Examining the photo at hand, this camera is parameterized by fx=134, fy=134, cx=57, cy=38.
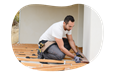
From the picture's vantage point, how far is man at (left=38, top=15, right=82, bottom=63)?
9.00 ft

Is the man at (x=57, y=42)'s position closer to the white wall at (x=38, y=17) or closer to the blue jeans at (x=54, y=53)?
the blue jeans at (x=54, y=53)

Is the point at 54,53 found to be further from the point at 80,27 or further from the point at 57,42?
the point at 80,27

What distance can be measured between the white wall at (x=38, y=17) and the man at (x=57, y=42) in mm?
2494

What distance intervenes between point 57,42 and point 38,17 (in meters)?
3.02

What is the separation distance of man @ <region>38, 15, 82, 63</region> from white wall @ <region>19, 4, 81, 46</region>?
2.49 m

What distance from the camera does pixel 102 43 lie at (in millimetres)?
2668

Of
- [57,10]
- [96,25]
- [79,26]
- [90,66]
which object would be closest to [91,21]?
[96,25]

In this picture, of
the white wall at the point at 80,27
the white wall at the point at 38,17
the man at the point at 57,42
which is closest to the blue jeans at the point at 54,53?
the man at the point at 57,42

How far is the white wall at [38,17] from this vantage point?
18.0 feet

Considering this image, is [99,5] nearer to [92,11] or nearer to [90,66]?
[92,11]

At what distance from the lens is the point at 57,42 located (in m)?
2.80

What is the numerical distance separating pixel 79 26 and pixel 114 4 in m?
2.37

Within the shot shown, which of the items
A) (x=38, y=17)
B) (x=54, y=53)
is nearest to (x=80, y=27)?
(x=38, y=17)

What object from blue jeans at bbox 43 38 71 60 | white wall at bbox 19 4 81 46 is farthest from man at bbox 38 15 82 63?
white wall at bbox 19 4 81 46
